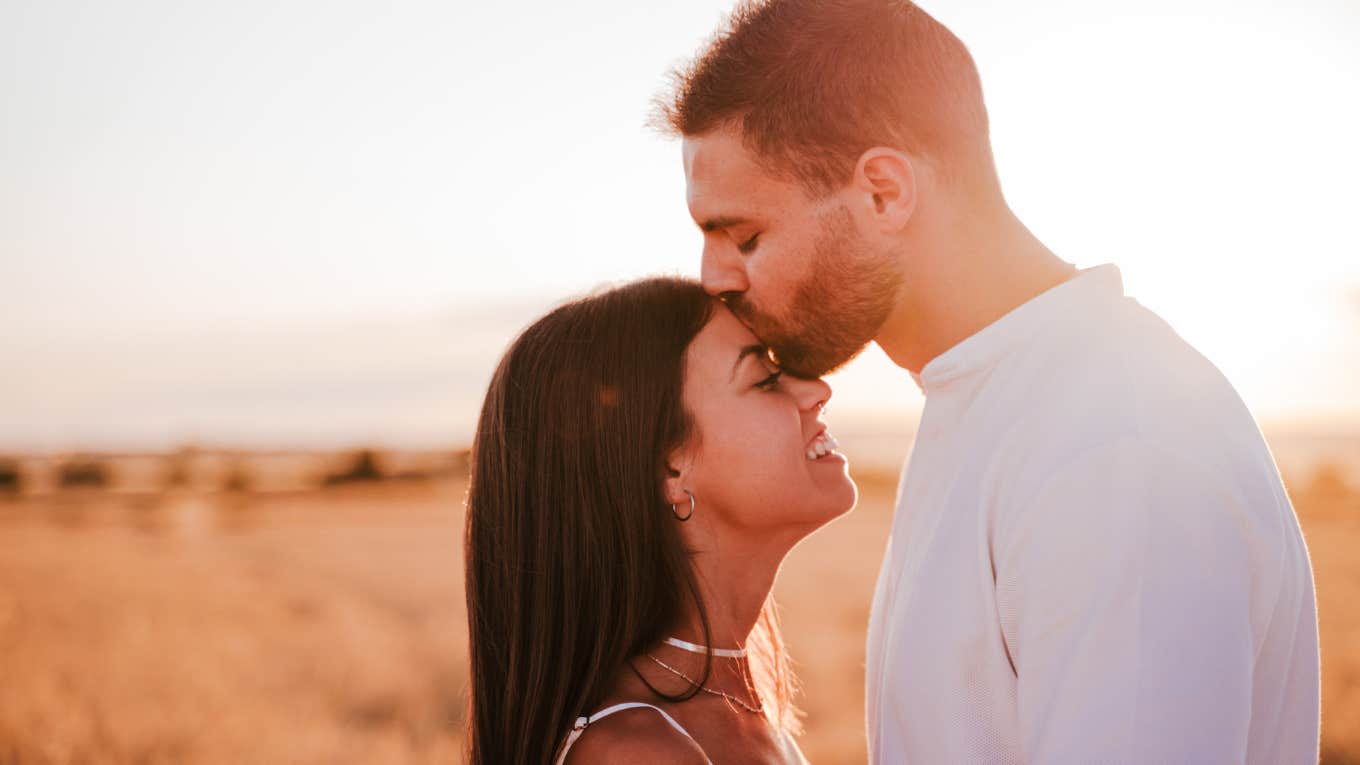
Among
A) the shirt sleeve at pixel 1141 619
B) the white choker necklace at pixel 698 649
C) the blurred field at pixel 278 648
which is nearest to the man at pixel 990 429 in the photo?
the shirt sleeve at pixel 1141 619

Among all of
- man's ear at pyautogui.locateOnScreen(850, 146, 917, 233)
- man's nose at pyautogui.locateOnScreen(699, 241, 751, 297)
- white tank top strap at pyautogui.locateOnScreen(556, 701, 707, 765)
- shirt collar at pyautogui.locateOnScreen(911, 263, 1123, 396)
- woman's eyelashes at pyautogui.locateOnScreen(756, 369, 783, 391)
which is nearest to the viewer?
shirt collar at pyautogui.locateOnScreen(911, 263, 1123, 396)

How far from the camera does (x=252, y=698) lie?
866cm

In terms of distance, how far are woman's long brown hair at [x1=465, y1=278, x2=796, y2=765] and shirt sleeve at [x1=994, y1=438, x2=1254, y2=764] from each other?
4.16 feet

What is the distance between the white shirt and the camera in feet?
6.51

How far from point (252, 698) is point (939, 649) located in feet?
25.5

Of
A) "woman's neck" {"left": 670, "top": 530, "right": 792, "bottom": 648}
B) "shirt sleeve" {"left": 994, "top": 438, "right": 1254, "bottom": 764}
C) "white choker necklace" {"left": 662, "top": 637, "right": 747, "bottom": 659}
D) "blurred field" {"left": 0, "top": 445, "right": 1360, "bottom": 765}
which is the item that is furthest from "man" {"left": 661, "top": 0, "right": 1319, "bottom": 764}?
"blurred field" {"left": 0, "top": 445, "right": 1360, "bottom": 765}

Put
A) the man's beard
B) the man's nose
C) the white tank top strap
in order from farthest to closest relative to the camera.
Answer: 1. the man's nose
2. the man's beard
3. the white tank top strap

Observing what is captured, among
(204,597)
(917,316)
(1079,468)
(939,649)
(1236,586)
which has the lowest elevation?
(204,597)

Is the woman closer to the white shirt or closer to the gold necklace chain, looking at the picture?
the gold necklace chain

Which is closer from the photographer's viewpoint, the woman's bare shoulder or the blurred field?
the woman's bare shoulder

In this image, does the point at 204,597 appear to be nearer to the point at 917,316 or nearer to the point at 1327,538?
the point at 917,316

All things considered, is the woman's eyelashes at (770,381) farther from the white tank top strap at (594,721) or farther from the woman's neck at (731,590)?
the white tank top strap at (594,721)

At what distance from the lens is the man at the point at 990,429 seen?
2000 millimetres

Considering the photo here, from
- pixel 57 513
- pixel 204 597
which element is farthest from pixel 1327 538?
pixel 57 513
